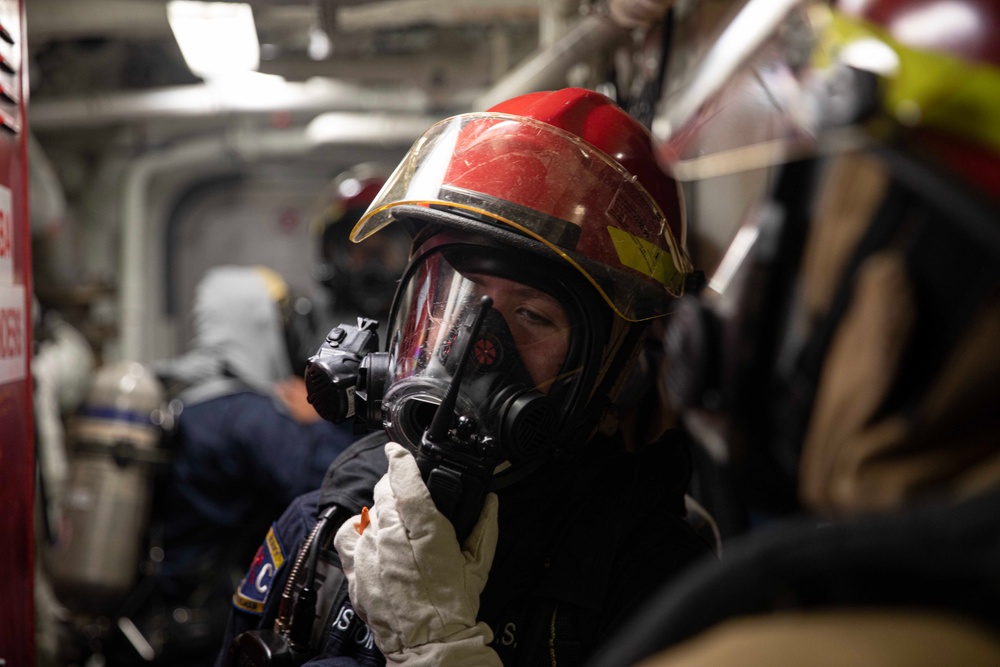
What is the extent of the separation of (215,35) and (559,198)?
3.29 m

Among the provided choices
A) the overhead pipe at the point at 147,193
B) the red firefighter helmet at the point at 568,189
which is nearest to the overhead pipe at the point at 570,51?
the red firefighter helmet at the point at 568,189

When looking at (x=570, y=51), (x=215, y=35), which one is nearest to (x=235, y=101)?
(x=215, y=35)

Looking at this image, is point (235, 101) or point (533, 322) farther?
point (235, 101)

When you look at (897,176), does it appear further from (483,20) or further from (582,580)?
(483,20)

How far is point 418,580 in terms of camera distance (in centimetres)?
111

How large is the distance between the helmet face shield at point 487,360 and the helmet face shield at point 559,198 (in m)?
0.10

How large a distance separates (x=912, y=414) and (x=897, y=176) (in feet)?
0.63

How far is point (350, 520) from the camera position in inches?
51.4

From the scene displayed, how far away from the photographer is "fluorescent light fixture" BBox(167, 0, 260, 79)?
369 cm

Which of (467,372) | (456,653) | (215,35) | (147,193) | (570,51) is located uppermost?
(570,51)

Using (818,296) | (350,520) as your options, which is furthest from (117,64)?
(818,296)

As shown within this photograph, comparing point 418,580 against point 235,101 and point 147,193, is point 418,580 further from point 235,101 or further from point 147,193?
point 147,193

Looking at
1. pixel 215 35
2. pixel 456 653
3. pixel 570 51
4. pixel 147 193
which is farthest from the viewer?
pixel 147 193

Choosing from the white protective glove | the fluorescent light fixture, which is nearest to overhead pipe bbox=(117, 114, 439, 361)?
the fluorescent light fixture
